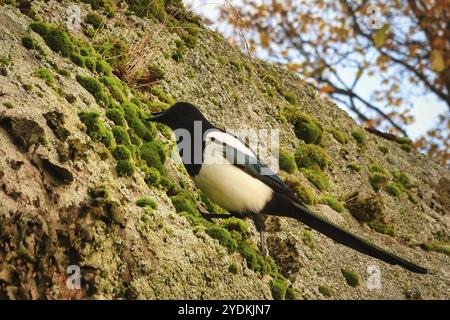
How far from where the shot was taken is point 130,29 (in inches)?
191

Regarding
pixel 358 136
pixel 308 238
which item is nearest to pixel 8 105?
pixel 308 238

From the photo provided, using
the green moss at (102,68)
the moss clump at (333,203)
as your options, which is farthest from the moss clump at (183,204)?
the moss clump at (333,203)

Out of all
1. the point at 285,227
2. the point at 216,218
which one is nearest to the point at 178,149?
the point at 216,218

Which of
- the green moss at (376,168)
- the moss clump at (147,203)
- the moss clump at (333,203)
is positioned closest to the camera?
the moss clump at (147,203)

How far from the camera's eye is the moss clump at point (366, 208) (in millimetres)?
4820

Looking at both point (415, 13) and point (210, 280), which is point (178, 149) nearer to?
point (210, 280)

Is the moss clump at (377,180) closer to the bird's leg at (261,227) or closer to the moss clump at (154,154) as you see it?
the bird's leg at (261,227)

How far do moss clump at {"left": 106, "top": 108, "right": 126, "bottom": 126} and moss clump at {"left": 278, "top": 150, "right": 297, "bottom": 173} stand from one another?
1.53m

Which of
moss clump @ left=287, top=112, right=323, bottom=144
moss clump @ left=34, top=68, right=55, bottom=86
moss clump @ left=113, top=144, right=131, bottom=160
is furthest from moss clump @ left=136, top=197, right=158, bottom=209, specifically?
moss clump @ left=287, top=112, right=323, bottom=144

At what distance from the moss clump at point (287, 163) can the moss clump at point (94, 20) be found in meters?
1.68

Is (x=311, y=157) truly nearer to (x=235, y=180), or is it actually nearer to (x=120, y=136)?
(x=235, y=180)

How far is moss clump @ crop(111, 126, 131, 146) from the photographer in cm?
341

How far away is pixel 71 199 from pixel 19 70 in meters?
0.89

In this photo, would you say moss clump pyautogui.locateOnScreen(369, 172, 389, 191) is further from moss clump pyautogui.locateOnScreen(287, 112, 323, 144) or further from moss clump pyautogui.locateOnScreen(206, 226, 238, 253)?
moss clump pyautogui.locateOnScreen(206, 226, 238, 253)
